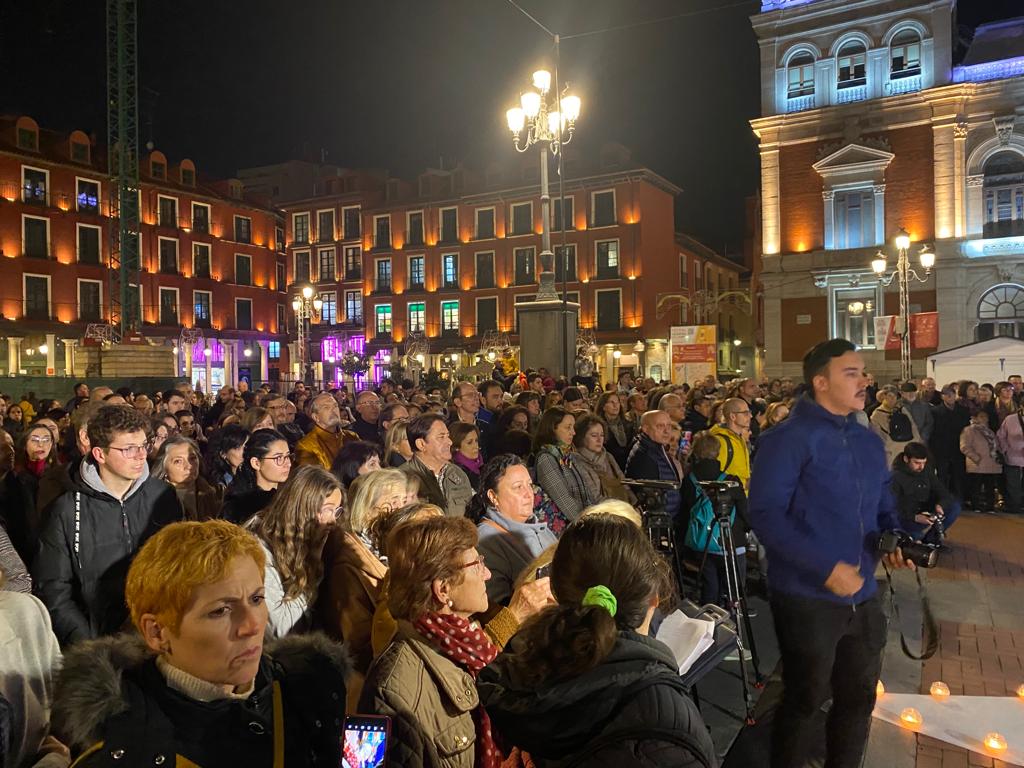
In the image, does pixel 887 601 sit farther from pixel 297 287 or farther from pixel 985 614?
pixel 297 287

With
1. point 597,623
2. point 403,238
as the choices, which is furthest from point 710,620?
point 403,238

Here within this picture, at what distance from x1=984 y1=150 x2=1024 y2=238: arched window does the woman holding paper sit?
31392mm

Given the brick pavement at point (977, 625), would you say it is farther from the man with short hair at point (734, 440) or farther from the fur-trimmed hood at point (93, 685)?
the fur-trimmed hood at point (93, 685)

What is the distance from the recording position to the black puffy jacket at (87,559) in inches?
141

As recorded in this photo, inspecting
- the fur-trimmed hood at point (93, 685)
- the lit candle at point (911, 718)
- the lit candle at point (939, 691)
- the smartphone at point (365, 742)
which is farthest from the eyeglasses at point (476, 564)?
the lit candle at point (939, 691)

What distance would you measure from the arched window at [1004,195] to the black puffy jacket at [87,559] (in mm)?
31449

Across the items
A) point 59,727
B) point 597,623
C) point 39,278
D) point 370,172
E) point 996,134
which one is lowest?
point 59,727

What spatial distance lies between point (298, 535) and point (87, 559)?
108cm

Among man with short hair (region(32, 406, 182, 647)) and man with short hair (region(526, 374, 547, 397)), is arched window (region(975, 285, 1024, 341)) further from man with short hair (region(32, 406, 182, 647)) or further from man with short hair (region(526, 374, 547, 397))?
man with short hair (region(32, 406, 182, 647))

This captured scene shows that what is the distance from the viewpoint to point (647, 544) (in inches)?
95.0

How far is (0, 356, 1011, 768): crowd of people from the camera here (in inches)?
75.0

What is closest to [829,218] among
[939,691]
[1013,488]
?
[1013,488]

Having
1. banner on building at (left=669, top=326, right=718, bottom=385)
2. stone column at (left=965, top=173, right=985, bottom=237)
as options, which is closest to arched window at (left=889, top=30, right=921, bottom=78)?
stone column at (left=965, top=173, right=985, bottom=237)

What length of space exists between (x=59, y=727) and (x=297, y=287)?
190 feet
